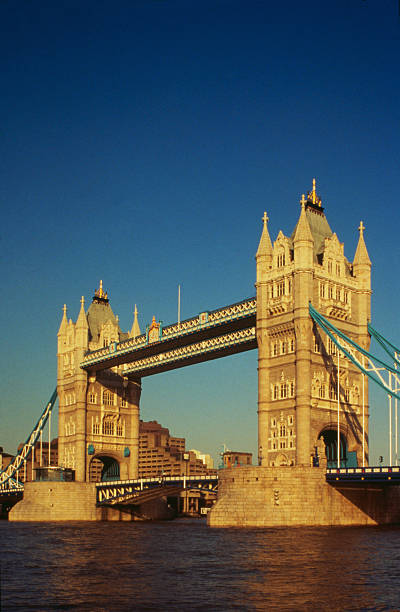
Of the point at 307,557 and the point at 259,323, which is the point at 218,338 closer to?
the point at 259,323

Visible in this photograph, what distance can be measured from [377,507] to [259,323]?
20.9m

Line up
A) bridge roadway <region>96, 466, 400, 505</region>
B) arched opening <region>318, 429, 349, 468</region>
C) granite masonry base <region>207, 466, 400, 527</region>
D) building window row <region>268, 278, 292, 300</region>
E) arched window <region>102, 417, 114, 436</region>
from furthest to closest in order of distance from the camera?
arched window <region>102, 417, 114, 436</region>, arched opening <region>318, 429, 349, 468</region>, building window row <region>268, 278, 292, 300</region>, granite masonry base <region>207, 466, 400, 527</region>, bridge roadway <region>96, 466, 400, 505</region>

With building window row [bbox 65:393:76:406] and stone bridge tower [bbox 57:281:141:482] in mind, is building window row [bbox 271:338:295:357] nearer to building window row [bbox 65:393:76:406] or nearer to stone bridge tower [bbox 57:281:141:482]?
stone bridge tower [bbox 57:281:141:482]

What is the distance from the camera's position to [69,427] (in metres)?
116

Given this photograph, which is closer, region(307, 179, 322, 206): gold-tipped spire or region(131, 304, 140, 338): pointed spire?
region(307, 179, 322, 206): gold-tipped spire

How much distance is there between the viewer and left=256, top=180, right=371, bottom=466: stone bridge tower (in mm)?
78812

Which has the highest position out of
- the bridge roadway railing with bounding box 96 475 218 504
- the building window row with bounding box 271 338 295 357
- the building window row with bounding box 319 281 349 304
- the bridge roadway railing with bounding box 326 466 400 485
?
the building window row with bounding box 319 281 349 304

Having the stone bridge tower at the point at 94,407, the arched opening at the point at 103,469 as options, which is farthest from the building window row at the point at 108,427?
the arched opening at the point at 103,469

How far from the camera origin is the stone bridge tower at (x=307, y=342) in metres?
78.8

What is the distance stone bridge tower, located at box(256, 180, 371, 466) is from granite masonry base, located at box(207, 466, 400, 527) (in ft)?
15.3

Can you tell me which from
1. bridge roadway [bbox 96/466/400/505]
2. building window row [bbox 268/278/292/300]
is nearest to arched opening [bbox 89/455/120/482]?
bridge roadway [bbox 96/466/400/505]

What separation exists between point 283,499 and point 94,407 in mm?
48560

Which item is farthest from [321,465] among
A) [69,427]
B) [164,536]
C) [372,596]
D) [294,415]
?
[69,427]

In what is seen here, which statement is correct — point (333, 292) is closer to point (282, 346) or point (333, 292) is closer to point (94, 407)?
point (282, 346)
